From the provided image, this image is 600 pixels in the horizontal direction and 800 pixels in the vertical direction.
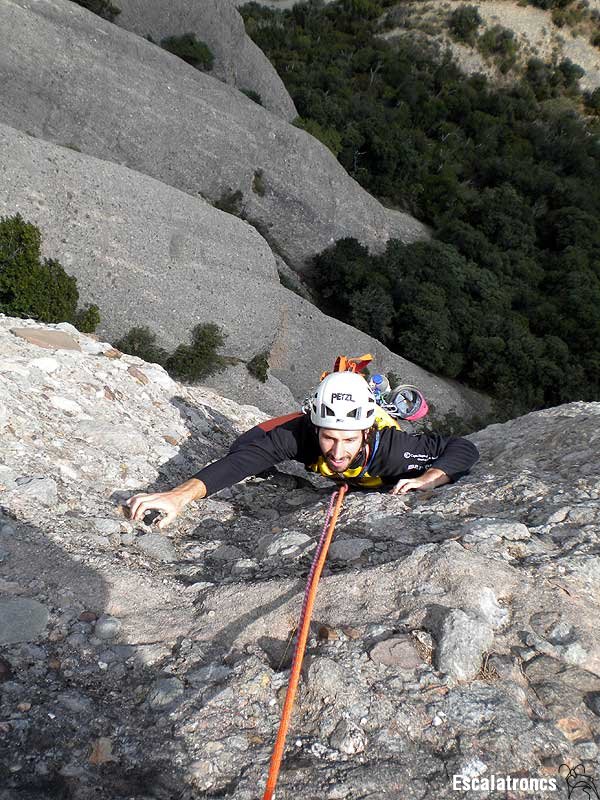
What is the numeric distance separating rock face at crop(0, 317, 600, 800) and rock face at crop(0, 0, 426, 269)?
22.2 m

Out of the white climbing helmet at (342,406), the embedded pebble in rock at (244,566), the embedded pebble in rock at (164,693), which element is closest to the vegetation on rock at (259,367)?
the white climbing helmet at (342,406)

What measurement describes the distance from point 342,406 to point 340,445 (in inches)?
11.8

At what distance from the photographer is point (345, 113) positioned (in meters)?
38.8

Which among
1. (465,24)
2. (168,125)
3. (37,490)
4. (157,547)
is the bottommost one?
(37,490)

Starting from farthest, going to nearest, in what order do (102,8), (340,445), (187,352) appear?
1. (102,8)
2. (187,352)
3. (340,445)

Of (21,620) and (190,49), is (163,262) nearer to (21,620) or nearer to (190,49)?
(21,620)

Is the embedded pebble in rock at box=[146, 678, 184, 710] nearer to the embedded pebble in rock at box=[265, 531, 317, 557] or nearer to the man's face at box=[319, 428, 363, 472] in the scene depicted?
the embedded pebble in rock at box=[265, 531, 317, 557]

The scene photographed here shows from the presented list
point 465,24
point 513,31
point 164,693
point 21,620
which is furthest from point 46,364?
A: point 513,31

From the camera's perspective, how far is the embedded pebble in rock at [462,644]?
2645 mm

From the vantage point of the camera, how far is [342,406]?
464 centimetres

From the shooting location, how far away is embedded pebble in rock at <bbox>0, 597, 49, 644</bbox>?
108 inches

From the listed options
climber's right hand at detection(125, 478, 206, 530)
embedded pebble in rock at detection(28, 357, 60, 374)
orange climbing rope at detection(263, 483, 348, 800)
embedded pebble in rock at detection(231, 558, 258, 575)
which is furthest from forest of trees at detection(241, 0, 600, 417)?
orange climbing rope at detection(263, 483, 348, 800)

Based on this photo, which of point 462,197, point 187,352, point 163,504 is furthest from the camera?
point 462,197

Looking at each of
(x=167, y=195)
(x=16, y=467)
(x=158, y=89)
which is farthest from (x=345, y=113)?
(x=16, y=467)
